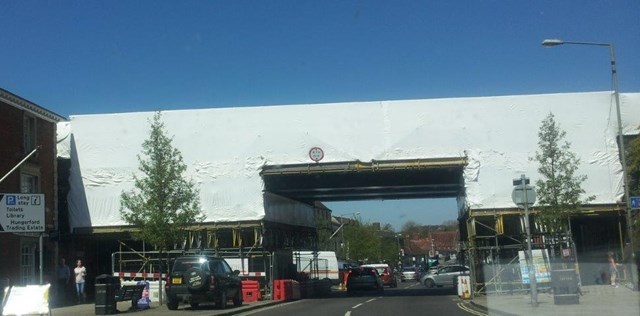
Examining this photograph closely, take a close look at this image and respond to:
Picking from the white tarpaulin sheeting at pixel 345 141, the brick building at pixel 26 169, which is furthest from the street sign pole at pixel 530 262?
the brick building at pixel 26 169

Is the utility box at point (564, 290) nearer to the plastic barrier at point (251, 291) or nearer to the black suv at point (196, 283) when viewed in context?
the black suv at point (196, 283)

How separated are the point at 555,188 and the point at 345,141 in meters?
10.1

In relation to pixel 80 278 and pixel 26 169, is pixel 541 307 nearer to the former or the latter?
pixel 80 278

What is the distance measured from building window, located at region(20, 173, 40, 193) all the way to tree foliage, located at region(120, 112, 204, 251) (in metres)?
5.90

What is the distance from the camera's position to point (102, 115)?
36.0m

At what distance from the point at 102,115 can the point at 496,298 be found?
68.0ft

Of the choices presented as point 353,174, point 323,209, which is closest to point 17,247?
point 353,174

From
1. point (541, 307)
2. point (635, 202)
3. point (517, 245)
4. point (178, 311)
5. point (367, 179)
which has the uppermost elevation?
point (367, 179)

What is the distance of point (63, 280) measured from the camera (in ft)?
103

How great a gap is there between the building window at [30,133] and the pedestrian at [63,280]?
16.9 ft

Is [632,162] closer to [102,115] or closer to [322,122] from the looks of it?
[322,122]

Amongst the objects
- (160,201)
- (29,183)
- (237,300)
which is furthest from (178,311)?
(29,183)

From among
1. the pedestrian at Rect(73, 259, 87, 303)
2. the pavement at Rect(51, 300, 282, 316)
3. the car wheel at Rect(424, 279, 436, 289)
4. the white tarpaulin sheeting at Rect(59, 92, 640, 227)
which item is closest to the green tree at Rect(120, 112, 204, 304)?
the pavement at Rect(51, 300, 282, 316)

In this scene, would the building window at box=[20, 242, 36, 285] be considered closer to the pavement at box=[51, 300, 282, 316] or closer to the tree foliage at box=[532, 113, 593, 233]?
the pavement at box=[51, 300, 282, 316]
